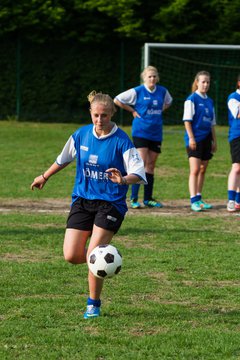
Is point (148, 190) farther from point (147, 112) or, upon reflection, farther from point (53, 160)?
point (53, 160)

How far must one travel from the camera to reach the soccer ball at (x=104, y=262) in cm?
654

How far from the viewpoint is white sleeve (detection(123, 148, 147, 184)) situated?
6.80 m

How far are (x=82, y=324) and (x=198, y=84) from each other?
259 inches

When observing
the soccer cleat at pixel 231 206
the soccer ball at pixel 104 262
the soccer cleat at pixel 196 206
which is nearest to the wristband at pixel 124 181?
the soccer ball at pixel 104 262

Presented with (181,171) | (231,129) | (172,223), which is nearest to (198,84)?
(231,129)

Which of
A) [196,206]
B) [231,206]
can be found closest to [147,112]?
[196,206]

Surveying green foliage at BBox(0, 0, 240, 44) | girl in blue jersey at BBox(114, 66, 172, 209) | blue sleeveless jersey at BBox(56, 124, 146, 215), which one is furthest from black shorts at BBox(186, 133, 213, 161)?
green foliage at BBox(0, 0, 240, 44)

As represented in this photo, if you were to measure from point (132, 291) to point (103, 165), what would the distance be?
126 centimetres

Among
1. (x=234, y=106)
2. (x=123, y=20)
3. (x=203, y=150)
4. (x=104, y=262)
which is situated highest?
(x=123, y=20)

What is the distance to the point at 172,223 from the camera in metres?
11.3

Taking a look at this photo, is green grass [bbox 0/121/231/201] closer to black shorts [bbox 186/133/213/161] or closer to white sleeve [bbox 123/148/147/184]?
black shorts [bbox 186/133/213/161]

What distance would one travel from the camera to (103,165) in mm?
6895

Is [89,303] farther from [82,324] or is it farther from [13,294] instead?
[13,294]

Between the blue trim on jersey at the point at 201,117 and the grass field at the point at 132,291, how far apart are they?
119 cm
